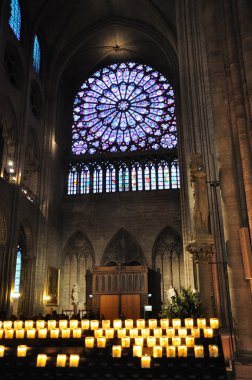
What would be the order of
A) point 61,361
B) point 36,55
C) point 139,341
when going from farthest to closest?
point 36,55
point 139,341
point 61,361

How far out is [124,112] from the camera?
83.3 ft

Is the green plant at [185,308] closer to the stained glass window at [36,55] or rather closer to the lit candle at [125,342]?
the lit candle at [125,342]

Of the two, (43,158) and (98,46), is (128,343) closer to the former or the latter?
(43,158)

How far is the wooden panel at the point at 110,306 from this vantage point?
1928 cm

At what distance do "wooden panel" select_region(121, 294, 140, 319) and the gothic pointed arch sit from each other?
2.86 metres

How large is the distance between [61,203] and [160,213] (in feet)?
20.9

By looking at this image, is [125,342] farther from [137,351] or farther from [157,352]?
[157,352]

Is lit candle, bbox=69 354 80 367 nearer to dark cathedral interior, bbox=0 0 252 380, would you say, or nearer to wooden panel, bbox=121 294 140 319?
dark cathedral interior, bbox=0 0 252 380

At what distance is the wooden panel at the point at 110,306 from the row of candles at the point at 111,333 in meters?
11.5

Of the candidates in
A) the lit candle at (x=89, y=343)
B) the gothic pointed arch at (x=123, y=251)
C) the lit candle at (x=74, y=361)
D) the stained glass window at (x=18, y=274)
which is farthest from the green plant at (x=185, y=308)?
the gothic pointed arch at (x=123, y=251)

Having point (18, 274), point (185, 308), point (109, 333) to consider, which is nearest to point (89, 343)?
point (109, 333)

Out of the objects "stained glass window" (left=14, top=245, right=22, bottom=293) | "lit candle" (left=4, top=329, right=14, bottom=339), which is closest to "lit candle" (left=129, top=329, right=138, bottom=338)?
"lit candle" (left=4, top=329, right=14, bottom=339)

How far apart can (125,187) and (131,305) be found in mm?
7490

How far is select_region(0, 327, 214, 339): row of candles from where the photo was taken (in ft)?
23.0
